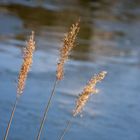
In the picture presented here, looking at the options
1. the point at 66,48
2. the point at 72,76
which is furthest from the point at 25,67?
the point at 72,76

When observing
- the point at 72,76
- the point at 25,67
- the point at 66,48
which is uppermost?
the point at 72,76

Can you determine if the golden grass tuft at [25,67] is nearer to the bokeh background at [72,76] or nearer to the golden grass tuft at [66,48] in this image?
the golden grass tuft at [66,48]

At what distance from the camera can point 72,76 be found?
1271cm

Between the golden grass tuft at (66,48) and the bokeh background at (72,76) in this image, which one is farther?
the bokeh background at (72,76)

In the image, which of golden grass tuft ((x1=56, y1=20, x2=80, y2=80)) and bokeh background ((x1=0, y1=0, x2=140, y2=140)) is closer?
golden grass tuft ((x1=56, y1=20, x2=80, y2=80))

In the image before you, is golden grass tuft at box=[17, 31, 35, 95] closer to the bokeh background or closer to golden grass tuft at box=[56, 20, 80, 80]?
golden grass tuft at box=[56, 20, 80, 80]

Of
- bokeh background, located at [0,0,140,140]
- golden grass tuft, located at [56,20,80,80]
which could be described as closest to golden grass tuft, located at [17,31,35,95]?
golden grass tuft, located at [56,20,80,80]

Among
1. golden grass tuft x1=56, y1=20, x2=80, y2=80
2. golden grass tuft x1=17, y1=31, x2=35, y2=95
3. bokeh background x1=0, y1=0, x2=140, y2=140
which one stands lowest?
golden grass tuft x1=17, y1=31, x2=35, y2=95

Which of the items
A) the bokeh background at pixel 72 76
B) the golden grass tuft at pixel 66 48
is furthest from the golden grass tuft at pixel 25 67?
the bokeh background at pixel 72 76

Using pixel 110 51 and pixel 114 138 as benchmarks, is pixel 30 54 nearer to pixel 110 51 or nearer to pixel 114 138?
pixel 114 138

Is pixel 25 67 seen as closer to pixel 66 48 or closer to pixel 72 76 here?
pixel 66 48

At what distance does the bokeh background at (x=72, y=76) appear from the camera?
877cm

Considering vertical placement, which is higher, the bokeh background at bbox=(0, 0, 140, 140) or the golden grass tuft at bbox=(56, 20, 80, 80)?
the bokeh background at bbox=(0, 0, 140, 140)

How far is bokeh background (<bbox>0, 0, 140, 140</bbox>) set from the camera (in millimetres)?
8773
